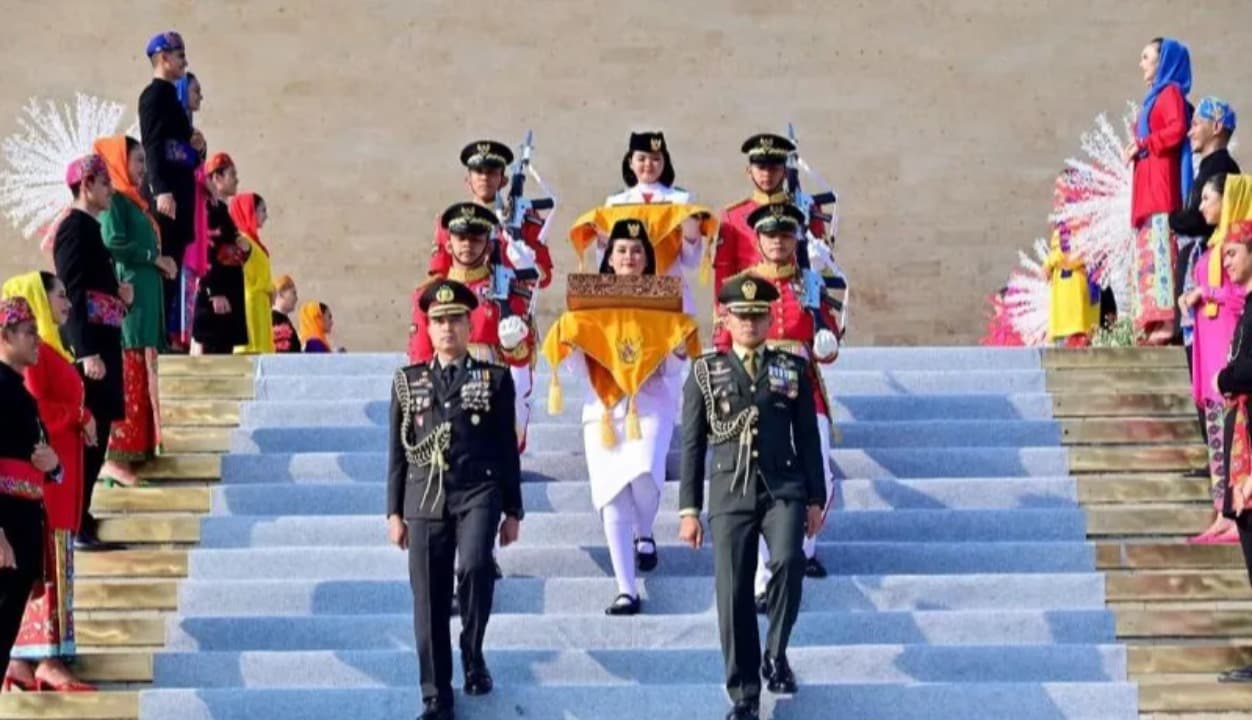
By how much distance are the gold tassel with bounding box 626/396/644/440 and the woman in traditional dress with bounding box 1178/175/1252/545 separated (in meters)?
2.15

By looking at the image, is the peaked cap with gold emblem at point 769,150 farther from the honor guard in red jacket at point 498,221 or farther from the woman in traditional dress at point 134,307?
the woman in traditional dress at point 134,307

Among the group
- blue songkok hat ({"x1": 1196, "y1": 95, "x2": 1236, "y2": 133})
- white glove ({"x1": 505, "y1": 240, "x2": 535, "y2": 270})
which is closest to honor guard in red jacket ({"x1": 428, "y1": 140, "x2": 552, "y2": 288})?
white glove ({"x1": 505, "y1": 240, "x2": 535, "y2": 270})

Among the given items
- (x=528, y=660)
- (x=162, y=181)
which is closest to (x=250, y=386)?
(x=162, y=181)

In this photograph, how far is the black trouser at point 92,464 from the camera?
31.1 feet

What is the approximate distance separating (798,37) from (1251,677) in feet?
29.0

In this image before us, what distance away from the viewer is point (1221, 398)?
9.69 m

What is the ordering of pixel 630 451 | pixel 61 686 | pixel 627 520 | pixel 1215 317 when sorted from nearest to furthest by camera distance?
pixel 61 686 < pixel 627 520 < pixel 630 451 < pixel 1215 317

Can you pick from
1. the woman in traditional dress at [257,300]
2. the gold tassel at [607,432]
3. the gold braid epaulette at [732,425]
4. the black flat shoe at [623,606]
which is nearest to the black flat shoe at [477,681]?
the black flat shoe at [623,606]

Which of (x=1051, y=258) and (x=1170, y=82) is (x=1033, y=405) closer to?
(x=1170, y=82)

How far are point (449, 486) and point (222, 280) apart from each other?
15.5 ft

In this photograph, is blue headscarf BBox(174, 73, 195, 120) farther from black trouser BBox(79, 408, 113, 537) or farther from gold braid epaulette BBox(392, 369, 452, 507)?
gold braid epaulette BBox(392, 369, 452, 507)

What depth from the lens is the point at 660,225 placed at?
1002cm

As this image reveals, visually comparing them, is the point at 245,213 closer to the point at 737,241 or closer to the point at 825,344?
the point at 737,241

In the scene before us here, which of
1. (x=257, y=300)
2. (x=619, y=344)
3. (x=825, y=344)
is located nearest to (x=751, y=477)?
(x=825, y=344)
